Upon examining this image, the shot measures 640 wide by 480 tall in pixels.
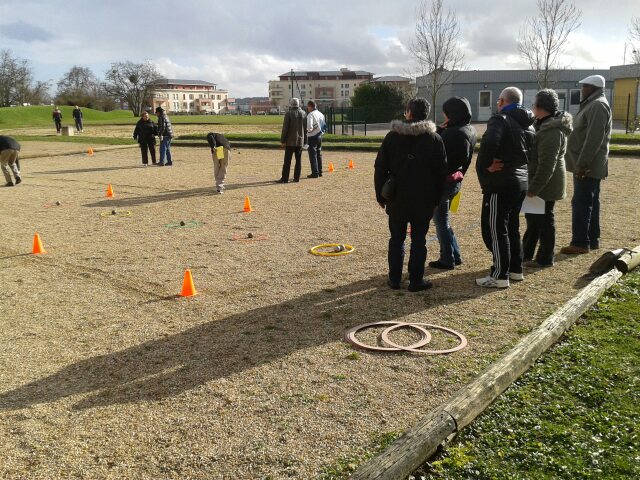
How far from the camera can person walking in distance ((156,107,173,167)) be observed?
18203 mm

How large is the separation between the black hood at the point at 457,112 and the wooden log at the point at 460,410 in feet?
7.86

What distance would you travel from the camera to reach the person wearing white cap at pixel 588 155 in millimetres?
7145

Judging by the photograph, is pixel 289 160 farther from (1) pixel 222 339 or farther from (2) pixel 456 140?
(1) pixel 222 339

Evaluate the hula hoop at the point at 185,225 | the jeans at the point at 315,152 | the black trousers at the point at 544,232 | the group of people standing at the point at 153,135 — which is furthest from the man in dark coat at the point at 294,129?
the black trousers at the point at 544,232

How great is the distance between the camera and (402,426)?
11.7 ft

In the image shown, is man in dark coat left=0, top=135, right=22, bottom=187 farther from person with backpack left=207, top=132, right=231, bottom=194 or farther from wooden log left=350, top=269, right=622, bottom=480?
wooden log left=350, top=269, right=622, bottom=480

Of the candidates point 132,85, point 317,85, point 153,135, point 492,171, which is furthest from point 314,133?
point 317,85

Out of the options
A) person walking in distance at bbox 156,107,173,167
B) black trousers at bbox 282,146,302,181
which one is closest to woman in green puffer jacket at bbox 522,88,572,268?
black trousers at bbox 282,146,302,181

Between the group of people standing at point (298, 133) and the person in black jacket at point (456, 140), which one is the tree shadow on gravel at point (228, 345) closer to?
the person in black jacket at point (456, 140)

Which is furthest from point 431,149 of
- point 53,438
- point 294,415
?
point 53,438

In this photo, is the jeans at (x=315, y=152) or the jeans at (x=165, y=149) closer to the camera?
the jeans at (x=315, y=152)

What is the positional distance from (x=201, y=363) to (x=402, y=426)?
1.78m

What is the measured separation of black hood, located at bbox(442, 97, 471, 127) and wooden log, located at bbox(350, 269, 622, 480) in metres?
2.40

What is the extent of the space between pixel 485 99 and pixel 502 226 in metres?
48.8
